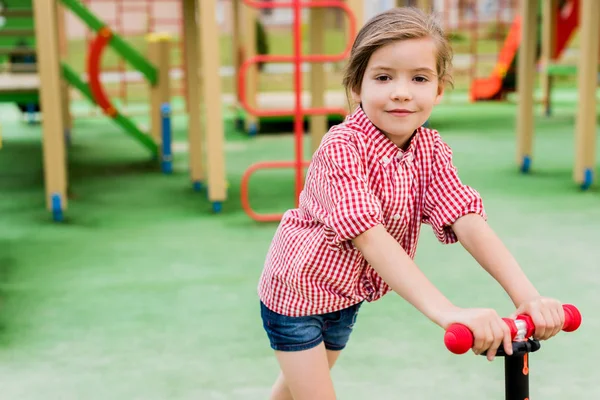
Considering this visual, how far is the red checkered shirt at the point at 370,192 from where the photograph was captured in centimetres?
150

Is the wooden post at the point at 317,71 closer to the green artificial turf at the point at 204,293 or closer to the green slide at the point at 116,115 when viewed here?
the green artificial turf at the point at 204,293

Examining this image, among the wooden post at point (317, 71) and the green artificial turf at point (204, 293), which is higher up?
the wooden post at point (317, 71)

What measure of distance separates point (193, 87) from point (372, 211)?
4032mm

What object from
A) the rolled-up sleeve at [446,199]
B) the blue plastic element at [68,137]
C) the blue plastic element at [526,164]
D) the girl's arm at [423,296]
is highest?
the rolled-up sleeve at [446,199]

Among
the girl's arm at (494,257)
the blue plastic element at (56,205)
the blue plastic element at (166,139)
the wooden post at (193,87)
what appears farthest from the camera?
the blue plastic element at (166,139)

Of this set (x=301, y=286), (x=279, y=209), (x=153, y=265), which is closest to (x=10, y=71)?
(x=279, y=209)

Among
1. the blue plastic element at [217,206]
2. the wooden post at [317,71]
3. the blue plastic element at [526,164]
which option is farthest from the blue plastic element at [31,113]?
the blue plastic element at [526,164]

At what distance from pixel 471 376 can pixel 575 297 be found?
2.77 ft

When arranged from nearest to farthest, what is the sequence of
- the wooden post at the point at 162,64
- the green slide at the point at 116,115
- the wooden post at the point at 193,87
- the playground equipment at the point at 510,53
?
1. the wooden post at the point at 193,87
2. the wooden post at the point at 162,64
3. the green slide at the point at 116,115
4. the playground equipment at the point at 510,53

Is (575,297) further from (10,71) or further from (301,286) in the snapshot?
(10,71)

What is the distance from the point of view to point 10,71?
24.6ft

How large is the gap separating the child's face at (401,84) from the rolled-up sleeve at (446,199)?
123 millimetres

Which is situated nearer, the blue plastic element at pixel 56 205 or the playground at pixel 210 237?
the playground at pixel 210 237

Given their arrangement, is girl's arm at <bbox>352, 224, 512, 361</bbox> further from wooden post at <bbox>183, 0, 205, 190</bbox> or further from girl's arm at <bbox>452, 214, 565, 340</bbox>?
wooden post at <bbox>183, 0, 205, 190</bbox>
